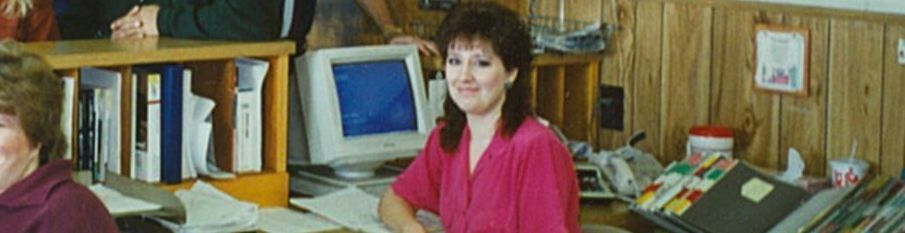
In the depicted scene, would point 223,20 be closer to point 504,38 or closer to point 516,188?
point 504,38

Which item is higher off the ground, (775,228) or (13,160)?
(13,160)

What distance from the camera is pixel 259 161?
12.7 feet

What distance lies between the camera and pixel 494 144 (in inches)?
134

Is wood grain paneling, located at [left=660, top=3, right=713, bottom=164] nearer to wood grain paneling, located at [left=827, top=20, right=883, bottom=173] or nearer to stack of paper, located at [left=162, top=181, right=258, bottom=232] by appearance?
wood grain paneling, located at [left=827, top=20, right=883, bottom=173]

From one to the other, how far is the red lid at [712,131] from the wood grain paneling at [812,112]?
131mm

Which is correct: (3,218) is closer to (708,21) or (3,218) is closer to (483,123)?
(483,123)

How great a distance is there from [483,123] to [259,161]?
2.15 ft

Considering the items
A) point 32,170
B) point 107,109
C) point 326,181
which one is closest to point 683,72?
point 326,181

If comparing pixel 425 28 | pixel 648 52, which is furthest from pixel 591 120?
pixel 425 28

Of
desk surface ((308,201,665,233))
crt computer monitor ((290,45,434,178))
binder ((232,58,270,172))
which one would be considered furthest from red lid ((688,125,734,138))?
binder ((232,58,270,172))

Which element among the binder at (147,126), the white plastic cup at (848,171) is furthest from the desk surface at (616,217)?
the binder at (147,126)

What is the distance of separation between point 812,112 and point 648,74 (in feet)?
1.78

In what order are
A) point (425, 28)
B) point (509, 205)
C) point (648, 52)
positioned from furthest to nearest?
1. point (425, 28)
2. point (648, 52)
3. point (509, 205)

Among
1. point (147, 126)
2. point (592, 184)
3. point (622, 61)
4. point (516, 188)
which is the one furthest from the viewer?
point (622, 61)
